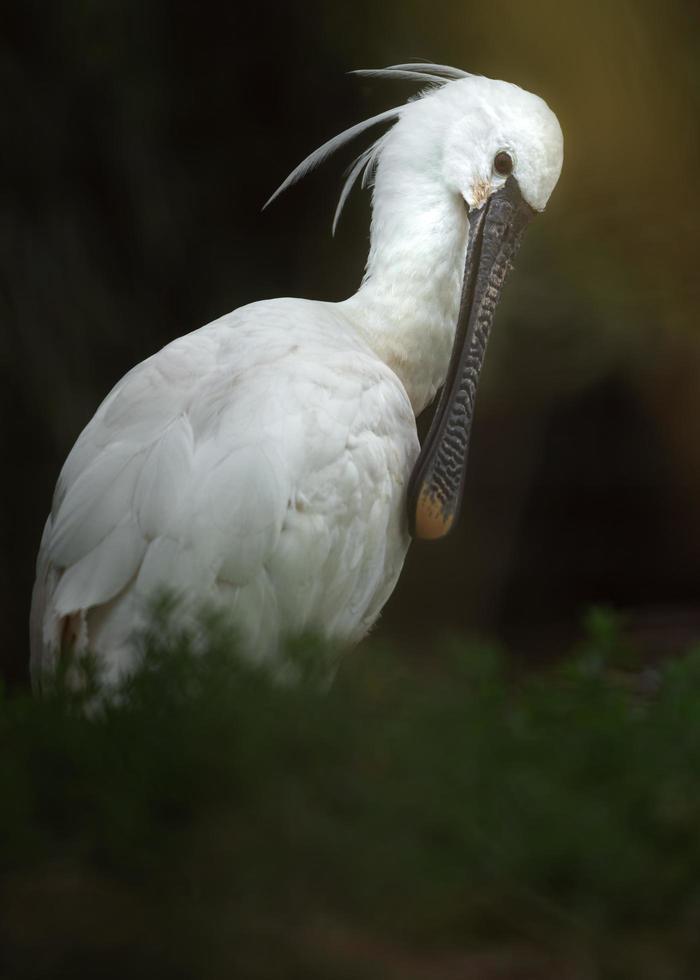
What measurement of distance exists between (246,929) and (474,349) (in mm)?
3074

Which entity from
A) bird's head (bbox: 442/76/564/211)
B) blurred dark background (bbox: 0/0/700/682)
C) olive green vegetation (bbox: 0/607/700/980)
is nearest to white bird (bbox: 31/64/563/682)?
bird's head (bbox: 442/76/564/211)

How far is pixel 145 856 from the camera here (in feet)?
5.95

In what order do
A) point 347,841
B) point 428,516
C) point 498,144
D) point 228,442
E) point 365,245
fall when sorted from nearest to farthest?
point 347,841 < point 228,442 < point 428,516 < point 498,144 < point 365,245

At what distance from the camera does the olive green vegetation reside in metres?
1.74

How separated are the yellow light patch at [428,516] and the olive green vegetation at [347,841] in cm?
201

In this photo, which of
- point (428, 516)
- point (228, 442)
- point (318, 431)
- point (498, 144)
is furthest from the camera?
point (498, 144)

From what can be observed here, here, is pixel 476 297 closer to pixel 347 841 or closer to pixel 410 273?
pixel 410 273

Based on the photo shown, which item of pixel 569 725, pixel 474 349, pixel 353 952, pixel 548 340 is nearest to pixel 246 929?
pixel 353 952

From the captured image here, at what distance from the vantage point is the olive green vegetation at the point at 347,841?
5.71 ft

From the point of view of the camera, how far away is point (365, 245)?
705 centimetres

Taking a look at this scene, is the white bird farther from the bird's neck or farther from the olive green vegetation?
the olive green vegetation

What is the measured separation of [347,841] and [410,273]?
9.94ft

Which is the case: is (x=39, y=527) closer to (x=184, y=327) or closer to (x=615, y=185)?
(x=184, y=327)

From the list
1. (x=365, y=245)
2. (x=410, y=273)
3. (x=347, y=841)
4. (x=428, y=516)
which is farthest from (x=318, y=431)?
(x=365, y=245)
